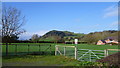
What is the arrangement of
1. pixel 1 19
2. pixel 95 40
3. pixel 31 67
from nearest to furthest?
pixel 31 67, pixel 1 19, pixel 95 40

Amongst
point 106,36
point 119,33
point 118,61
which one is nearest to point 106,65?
point 118,61

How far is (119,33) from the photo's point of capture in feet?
12.4

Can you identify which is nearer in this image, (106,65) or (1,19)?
(106,65)

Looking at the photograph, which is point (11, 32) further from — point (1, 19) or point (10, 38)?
point (1, 19)

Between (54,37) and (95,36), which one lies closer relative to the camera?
(54,37)

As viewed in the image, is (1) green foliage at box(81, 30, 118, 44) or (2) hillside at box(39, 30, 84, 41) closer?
(2) hillside at box(39, 30, 84, 41)

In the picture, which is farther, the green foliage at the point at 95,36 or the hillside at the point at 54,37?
the green foliage at the point at 95,36

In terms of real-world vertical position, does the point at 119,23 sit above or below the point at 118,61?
above

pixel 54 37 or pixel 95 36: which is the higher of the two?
pixel 95 36

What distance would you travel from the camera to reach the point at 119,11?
393 centimetres

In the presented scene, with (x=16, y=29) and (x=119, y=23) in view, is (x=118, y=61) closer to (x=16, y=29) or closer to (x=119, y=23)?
(x=119, y=23)

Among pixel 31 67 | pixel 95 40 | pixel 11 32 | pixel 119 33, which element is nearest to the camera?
pixel 119 33

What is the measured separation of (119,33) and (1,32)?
9955 millimetres

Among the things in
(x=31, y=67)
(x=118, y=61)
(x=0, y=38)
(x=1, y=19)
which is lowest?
(x=31, y=67)
